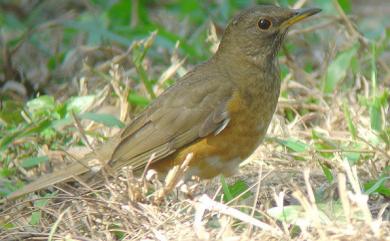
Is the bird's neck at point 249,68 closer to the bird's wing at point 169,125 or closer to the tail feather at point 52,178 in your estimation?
the bird's wing at point 169,125

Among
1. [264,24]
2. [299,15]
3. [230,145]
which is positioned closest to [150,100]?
[264,24]

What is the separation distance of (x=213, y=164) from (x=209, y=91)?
1.88 ft

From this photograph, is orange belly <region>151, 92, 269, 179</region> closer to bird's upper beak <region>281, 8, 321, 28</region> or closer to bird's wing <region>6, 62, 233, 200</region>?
bird's wing <region>6, 62, 233, 200</region>

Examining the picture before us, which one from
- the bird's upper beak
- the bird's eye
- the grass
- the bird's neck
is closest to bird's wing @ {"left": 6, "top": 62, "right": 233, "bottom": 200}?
the bird's neck

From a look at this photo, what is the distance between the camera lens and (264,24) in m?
6.34

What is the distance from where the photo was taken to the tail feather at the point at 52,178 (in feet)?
18.8

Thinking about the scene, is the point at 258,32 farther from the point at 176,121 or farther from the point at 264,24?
the point at 176,121

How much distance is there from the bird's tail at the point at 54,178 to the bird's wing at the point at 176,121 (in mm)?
214

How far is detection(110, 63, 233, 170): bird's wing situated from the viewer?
6.02 meters

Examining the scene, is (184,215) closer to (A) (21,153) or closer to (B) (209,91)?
(B) (209,91)

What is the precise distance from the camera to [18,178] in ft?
20.6

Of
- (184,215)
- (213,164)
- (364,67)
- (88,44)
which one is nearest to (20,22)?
(88,44)

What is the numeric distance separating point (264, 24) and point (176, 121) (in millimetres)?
865

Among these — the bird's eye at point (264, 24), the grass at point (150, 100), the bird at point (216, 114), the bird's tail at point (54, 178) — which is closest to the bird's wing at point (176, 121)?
the bird at point (216, 114)
